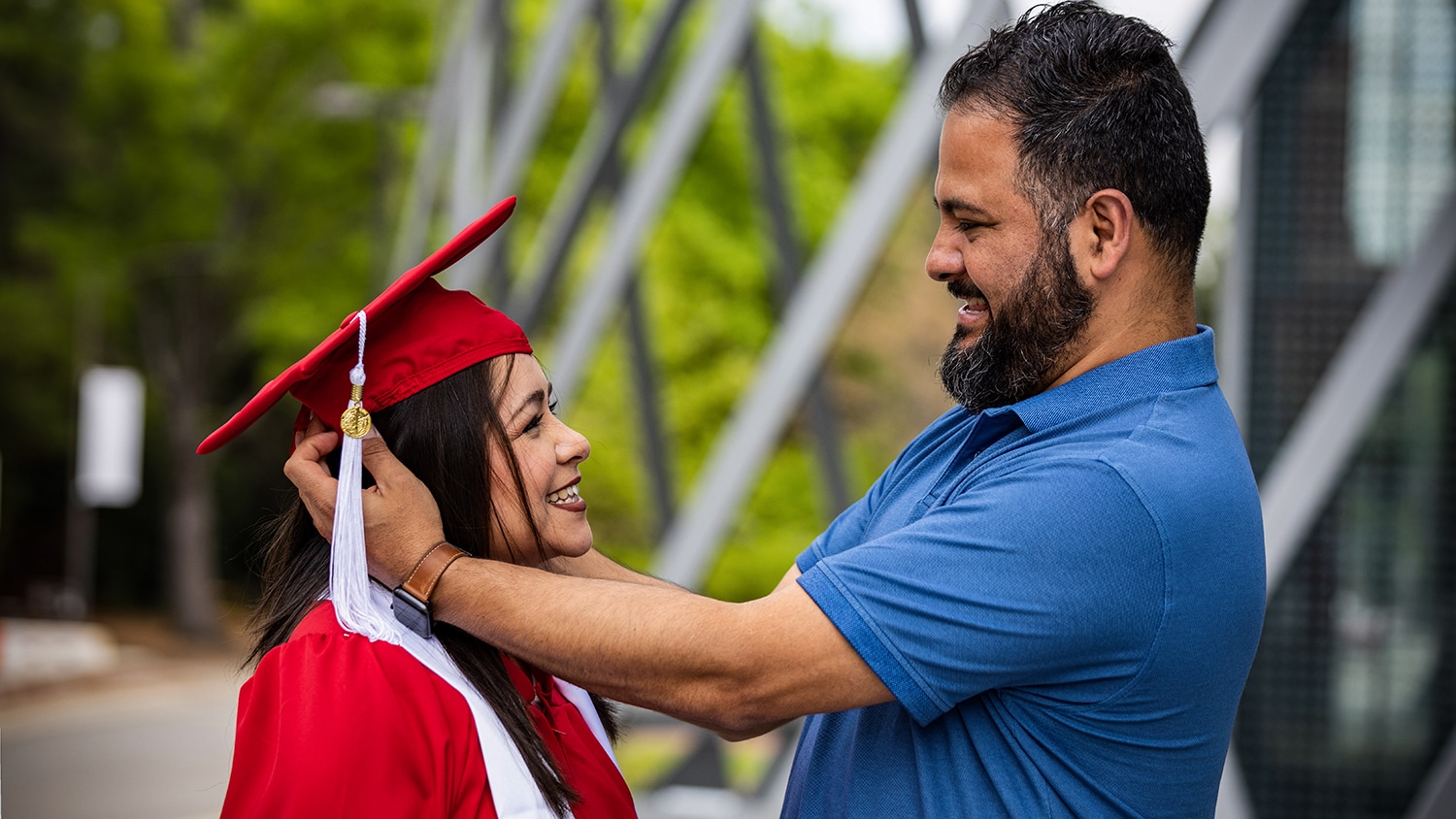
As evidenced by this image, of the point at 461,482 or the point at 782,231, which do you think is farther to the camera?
the point at 782,231

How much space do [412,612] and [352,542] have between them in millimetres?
128

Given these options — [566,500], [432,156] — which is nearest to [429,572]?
[566,500]

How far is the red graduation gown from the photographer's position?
70.3 inches

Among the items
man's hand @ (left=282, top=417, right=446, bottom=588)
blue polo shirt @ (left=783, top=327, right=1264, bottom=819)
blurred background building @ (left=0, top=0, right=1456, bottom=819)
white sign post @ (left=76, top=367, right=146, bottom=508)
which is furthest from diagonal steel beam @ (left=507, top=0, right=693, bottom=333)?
white sign post @ (left=76, top=367, right=146, bottom=508)

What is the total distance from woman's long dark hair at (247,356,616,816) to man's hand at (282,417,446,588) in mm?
86

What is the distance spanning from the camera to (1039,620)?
5.68 ft

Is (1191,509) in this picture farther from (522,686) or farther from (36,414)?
(36,414)

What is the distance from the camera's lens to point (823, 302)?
4.84 m

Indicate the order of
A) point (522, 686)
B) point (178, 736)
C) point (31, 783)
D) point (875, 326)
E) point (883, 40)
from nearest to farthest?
point (522, 686) → point (31, 783) → point (178, 736) → point (875, 326) → point (883, 40)

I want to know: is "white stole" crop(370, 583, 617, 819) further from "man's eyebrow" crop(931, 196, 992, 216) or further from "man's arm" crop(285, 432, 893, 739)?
"man's eyebrow" crop(931, 196, 992, 216)

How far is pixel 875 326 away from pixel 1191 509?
1667cm

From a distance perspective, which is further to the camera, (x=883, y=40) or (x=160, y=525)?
(x=160, y=525)

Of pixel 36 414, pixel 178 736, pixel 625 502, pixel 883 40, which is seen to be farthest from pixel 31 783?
pixel 36 414

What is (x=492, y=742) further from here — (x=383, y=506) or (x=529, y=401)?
(x=529, y=401)
